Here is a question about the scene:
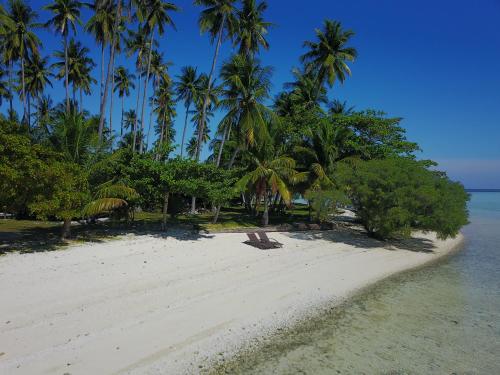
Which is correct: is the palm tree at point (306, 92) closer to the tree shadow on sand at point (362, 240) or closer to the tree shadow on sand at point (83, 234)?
the tree shadow on sand at point (362, 240)

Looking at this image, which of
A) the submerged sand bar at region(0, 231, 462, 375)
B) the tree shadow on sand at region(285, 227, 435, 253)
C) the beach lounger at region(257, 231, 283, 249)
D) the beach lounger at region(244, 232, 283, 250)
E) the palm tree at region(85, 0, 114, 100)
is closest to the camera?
the submerged sand bar at region(0, 231, 462, 375)

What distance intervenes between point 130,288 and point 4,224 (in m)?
11.8

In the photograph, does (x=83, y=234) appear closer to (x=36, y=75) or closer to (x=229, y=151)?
(x=229, y=151)

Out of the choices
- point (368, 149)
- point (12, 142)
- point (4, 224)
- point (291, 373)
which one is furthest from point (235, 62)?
point (291, 373)

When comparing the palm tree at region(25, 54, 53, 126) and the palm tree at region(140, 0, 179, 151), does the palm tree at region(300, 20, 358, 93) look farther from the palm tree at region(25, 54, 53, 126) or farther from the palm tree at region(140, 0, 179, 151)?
the palm tree at region(25, 54, 53, 126)

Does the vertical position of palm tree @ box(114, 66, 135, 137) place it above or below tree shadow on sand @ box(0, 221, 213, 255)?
above

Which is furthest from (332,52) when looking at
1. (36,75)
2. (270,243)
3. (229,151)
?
(36,75)

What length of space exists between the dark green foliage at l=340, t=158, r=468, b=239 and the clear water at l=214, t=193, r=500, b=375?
537 centimetres

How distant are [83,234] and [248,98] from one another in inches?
484

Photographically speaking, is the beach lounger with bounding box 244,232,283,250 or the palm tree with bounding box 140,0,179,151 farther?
the palm tree with bounding box 140,0,179,151

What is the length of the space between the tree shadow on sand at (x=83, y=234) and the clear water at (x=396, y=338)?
8986mm

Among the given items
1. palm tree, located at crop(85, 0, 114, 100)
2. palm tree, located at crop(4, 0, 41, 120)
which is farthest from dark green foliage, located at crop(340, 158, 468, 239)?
palm tree, located at crop(4, 0, 41, 120)

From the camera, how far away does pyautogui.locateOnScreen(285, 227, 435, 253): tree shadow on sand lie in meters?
18.0

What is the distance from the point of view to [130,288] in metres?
8.94
